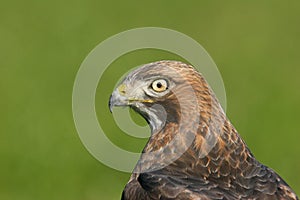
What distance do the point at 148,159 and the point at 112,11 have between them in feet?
52.2

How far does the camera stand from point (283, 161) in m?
18.9

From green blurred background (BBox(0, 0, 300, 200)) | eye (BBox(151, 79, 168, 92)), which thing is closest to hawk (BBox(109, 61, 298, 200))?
eye (BBox(151, 79, 168, 92))

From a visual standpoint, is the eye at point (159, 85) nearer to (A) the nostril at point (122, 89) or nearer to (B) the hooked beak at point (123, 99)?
(B) the hooked beak at point (123, 99)

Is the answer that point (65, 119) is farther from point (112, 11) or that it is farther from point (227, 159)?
point (227, 159)

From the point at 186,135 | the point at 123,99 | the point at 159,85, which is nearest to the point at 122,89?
the point at 123,99

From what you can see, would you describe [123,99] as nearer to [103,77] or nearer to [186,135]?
[186,135]

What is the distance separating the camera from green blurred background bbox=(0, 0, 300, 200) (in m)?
18.4

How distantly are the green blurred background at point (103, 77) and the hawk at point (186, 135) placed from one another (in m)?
6.60

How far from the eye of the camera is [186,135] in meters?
10.8

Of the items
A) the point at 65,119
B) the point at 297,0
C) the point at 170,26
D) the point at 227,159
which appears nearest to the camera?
the point at 227,159

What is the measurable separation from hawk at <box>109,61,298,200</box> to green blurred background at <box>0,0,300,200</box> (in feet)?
21.7

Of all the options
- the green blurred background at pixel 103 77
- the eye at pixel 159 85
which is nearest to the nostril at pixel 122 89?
the eye at pixel 159 85

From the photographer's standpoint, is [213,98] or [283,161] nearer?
[213,98]

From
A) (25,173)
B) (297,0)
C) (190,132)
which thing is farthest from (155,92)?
(297,0)
